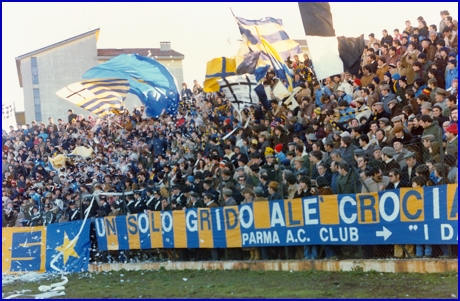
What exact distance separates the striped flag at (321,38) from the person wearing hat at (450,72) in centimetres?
408

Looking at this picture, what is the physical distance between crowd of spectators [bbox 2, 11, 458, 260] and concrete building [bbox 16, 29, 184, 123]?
20.6 metres

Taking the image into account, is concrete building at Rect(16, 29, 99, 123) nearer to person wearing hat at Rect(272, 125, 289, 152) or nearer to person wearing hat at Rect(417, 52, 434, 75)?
person wearing hat at Rect(272, 125, 289, 152)

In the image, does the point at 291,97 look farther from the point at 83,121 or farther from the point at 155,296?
the point at 83,121

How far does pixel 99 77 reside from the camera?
27.0 m

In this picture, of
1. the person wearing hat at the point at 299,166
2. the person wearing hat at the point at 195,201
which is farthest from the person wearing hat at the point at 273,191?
the person wearing hat at the point at 195,201

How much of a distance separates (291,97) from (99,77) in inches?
384

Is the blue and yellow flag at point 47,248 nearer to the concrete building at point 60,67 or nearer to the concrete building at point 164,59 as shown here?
the concrete building at point 164,59

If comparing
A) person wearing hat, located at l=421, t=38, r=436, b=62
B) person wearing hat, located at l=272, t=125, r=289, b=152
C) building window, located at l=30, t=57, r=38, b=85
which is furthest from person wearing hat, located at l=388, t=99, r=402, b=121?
building window, located at l=30, t=57, r=38, b=85

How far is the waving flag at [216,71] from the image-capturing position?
2295cm

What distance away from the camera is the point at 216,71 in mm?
23000

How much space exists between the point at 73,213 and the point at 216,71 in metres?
5.93

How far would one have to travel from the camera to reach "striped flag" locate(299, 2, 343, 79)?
18.6 meters

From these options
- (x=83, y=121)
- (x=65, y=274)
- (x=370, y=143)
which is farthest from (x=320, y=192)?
(x=83, y=121)

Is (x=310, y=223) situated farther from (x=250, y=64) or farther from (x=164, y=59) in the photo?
(x=164, y=59)
